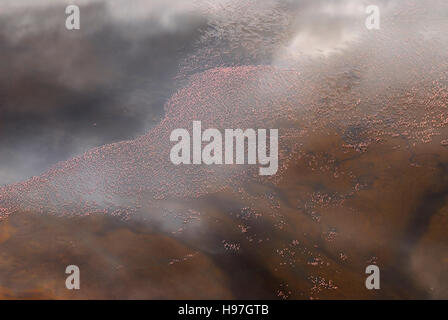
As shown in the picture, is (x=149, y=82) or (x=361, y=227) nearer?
(x=361, y=227)

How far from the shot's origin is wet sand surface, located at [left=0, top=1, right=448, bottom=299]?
6.80m

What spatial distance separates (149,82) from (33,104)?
319 cm

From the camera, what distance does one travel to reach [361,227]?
293 inches

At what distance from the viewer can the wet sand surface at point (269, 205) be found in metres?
6.80

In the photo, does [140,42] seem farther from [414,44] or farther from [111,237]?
[414,44]

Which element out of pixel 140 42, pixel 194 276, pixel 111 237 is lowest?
pixel 194 276

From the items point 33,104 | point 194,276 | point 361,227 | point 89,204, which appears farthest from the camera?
point 33,104

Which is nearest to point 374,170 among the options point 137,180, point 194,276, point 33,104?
point 194,276

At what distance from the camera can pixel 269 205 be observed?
7926mm

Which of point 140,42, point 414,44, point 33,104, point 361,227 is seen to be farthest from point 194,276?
point 414,44

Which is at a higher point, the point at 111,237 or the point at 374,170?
the point at 374,170

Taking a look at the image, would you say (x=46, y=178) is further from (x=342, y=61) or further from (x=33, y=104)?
(x=342, y=61)

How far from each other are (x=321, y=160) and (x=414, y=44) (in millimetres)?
5098

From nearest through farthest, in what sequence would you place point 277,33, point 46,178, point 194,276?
point 194,276, point 46,178, point 277,33
